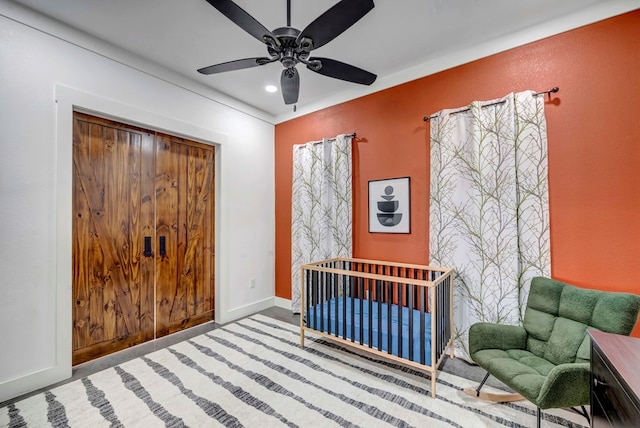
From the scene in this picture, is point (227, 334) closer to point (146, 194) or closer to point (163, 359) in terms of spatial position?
point (163, 359)

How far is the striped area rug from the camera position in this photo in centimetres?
165

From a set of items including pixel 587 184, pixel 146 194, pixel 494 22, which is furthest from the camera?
pixel 146 194

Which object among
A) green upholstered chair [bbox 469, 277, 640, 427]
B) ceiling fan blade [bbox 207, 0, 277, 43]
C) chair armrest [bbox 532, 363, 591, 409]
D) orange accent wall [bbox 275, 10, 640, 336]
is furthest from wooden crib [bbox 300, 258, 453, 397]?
ceiling fan blade [bbox 207, 0, 277, 43]

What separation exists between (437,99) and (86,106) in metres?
3.02

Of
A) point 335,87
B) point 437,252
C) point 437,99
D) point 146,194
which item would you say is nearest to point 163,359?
point 146,194

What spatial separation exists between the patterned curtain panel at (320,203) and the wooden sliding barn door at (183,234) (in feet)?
3.40

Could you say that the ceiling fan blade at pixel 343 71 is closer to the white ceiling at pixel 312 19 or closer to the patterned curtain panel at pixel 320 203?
the white ceiling at pixel 312 19

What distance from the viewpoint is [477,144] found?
2.27 m

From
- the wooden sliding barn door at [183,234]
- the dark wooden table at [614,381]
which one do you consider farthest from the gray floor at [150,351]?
the dark wooden table at [614,381]

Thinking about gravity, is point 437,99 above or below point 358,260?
above

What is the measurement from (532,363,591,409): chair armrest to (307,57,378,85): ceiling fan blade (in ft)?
6.62

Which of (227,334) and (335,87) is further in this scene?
(335,87)

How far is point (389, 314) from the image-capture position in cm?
203

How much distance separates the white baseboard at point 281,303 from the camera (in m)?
3.70
